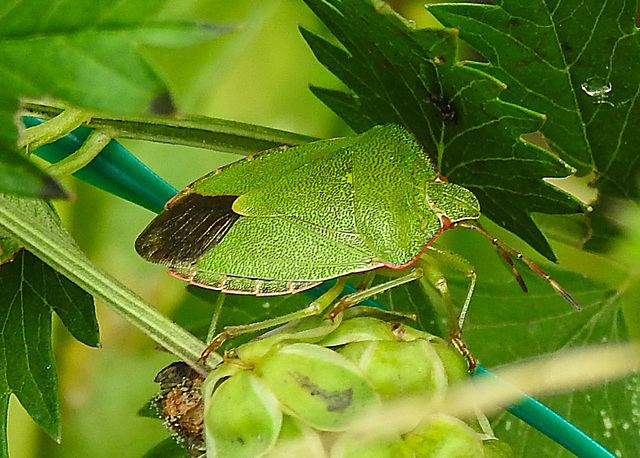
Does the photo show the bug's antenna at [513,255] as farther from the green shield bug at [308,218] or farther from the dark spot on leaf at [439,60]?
the dark spot on leaf at [439,60]

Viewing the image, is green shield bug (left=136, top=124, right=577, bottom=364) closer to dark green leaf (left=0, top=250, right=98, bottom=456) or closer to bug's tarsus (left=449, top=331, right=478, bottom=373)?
bug's tarsus (left=449, top=331, right=478, bottom=373)

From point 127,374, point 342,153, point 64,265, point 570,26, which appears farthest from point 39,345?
point 127,374

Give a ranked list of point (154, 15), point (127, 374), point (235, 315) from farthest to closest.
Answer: point (127, 374)
point (235, 315)
point (154, 15)

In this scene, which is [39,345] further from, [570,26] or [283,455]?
[570,26]

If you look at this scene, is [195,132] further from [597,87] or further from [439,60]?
[597,87]

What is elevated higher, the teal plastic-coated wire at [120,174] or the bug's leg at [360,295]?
the teal plastic-coated wire at [120,174]

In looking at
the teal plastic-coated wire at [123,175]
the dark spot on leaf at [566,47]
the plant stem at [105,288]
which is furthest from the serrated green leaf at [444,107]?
the plant stem at [105,288]

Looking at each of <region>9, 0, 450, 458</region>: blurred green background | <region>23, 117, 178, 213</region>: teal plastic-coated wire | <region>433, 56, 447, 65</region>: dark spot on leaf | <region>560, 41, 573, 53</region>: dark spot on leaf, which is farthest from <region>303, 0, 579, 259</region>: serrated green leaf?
<region>9, 0, 450, 458</region>: blurred green background

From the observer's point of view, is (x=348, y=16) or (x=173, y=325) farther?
(x=348, y=16)
